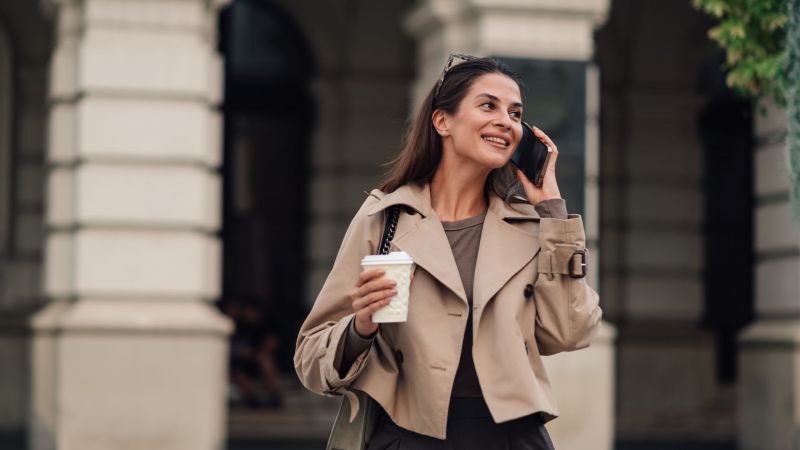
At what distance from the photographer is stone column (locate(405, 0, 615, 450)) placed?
12.7 metres

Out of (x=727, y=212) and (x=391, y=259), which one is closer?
(x=391, y=259)

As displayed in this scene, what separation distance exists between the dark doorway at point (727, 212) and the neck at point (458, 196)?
1535cm

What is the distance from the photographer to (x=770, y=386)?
13453 mm

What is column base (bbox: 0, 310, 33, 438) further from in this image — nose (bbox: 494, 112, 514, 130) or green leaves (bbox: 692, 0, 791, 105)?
nose (bbox: 494, 112, 514, 130)

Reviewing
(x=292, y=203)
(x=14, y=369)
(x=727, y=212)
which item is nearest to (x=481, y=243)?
(x=14, y=369)

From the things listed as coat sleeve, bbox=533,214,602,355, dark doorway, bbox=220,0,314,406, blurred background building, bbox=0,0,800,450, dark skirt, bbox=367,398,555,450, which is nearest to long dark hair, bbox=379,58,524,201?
coat sleeve, bbox=533,214,602,355

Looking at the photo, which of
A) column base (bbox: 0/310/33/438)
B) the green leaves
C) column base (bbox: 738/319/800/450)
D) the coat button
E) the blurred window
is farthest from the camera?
the blurred window

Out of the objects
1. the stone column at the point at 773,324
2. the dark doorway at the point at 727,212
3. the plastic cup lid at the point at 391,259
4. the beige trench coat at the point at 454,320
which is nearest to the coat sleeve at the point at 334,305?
the beige trench coat at the point at 454,320

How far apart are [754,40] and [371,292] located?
5708 mm

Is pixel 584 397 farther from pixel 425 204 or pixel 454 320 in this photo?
pixel 454 320

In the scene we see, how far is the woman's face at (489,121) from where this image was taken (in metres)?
4.13

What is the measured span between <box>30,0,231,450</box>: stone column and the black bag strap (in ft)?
26.7

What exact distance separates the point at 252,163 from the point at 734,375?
284 inches

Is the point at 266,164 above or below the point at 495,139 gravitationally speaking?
above
